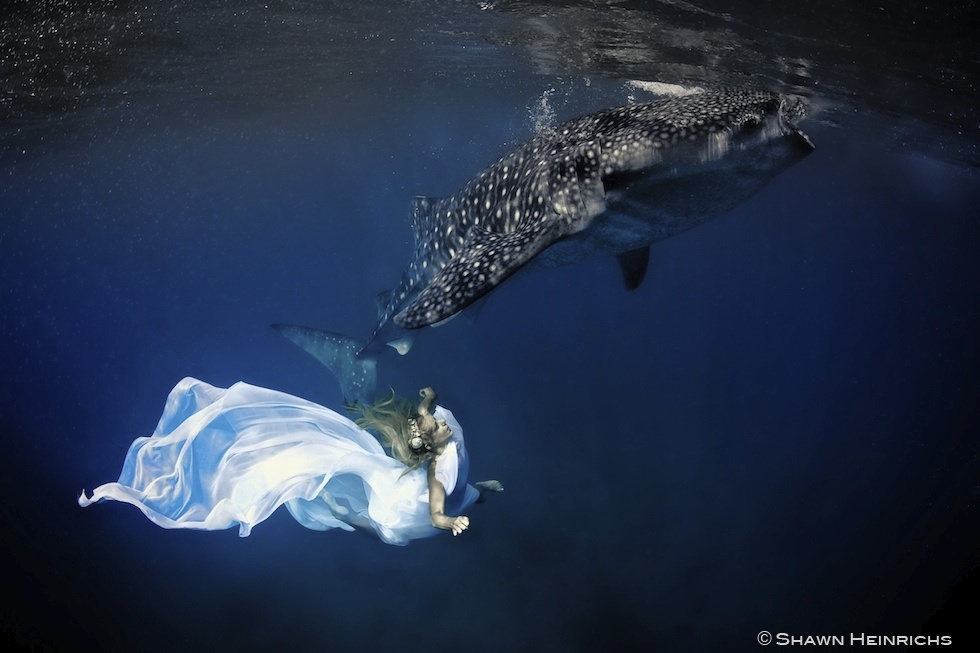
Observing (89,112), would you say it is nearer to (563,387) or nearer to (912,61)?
(563,387)

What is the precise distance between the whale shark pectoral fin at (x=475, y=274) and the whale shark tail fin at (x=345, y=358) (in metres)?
3.67

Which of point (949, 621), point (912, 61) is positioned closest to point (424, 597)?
point (949, 621)

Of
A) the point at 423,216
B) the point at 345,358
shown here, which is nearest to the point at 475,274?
the point at 423,216

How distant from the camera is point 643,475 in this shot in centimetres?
1350

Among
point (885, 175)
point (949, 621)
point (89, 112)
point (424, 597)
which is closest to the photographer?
point (949, 621)

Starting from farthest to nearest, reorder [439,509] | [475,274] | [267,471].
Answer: [267,471] → [475,274] → [439,509]

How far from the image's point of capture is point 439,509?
4398 millimetres

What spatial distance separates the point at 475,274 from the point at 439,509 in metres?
1.95

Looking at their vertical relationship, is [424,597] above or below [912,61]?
below

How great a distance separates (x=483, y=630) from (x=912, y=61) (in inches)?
493

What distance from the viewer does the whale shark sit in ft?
15.7

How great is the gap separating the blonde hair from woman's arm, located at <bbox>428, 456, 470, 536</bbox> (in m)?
0.18

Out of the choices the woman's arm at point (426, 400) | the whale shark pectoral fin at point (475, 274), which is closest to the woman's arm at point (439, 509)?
the woman's arm at point (426, 400)

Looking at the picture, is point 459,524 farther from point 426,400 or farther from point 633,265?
point 633,265
